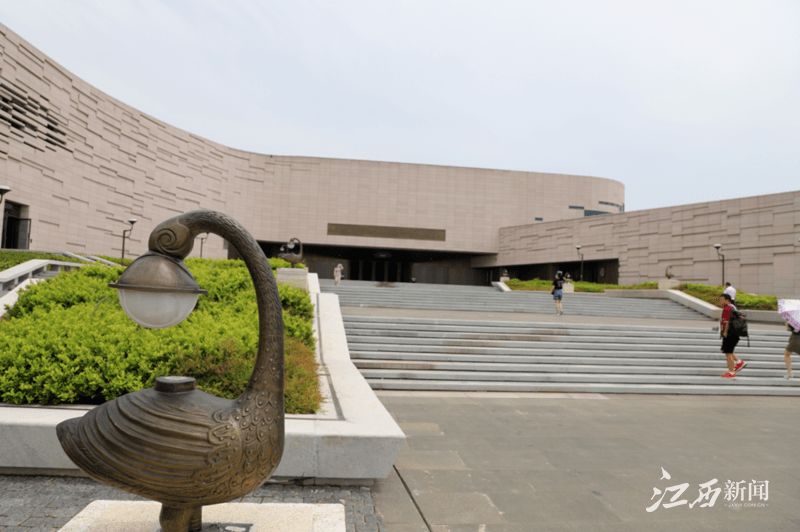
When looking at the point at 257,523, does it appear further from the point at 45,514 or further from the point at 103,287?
the point at 103,287

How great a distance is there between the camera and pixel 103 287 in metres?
8.81

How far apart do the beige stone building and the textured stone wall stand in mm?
85

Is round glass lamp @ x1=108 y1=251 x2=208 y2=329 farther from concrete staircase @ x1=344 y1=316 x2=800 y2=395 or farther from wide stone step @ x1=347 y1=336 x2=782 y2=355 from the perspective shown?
wide stone step @ x1=347 y1=336 x2=782 y2=355

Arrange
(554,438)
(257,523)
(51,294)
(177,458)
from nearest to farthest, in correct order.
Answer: (177,458) < (257,523) < (554,438) < (51,294)

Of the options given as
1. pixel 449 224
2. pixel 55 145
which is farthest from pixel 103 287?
pixel 449 224

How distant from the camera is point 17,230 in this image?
26062mm

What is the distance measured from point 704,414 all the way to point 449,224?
131 feet

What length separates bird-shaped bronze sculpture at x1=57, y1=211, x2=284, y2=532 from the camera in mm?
1891

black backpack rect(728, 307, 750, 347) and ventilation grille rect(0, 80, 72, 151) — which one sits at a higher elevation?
ventilation grille rect(0, 80, 72, 151)

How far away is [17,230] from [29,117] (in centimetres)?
624

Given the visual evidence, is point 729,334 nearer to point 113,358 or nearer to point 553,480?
point 553,480

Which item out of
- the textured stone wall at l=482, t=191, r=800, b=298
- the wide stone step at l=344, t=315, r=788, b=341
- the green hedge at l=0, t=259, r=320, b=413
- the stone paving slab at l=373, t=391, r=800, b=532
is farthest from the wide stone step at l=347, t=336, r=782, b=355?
the textured stone wall at l=482, t=191, r=800, b=298

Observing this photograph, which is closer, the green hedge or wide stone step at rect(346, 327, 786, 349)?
the green hedge

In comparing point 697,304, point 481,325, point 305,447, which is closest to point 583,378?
point 481,325
